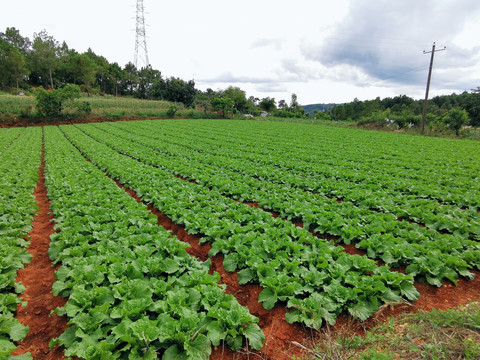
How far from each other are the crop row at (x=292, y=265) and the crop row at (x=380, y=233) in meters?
0.69

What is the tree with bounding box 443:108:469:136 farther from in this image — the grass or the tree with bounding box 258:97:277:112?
the tree with bounding box 258:97:277:112

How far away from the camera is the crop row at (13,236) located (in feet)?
10.8

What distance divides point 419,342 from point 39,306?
590 cm

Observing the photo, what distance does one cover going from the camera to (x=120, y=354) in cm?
301

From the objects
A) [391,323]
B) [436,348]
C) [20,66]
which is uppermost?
[20,66]

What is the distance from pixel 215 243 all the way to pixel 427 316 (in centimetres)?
390

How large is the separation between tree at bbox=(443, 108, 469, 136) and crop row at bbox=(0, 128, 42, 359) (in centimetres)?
4259

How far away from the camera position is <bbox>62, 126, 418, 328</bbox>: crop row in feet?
12.4

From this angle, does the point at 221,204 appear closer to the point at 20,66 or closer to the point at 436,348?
the point at 436,348

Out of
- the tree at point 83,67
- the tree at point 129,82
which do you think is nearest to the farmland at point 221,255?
the tree at point 83,67

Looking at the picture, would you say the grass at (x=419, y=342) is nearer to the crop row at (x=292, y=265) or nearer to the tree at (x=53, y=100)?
the crop row at (x=292, y=265)

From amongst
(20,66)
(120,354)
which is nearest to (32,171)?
(120,354)

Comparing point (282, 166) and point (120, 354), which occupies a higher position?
point (282, 166)

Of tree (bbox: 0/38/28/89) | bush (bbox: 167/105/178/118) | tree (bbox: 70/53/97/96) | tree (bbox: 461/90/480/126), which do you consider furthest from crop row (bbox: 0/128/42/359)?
tree (bbox: 461/90/480/126)
